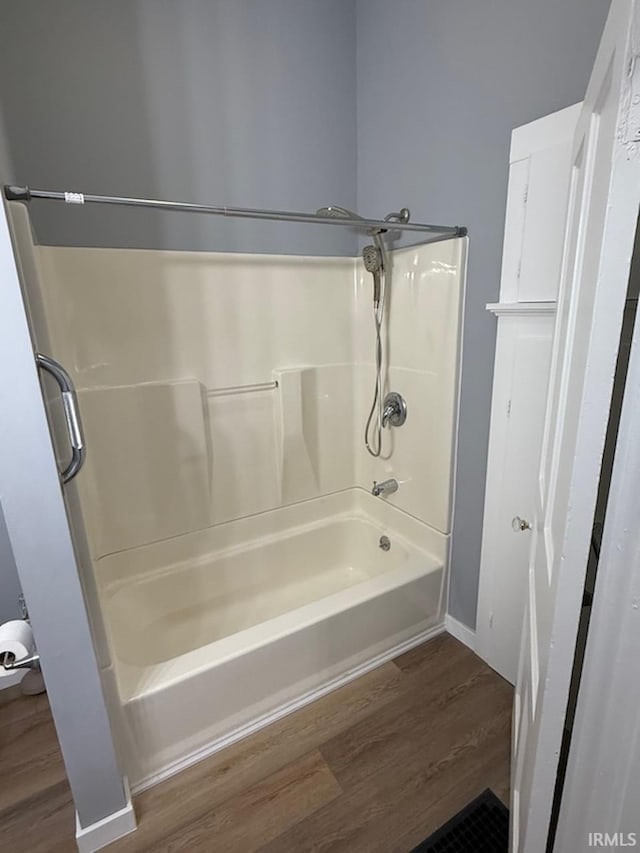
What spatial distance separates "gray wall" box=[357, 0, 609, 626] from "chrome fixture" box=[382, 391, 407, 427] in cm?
34

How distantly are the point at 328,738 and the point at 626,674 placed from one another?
1324 millimetres

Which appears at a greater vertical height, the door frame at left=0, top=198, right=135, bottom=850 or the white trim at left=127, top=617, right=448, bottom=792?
the door frame at left=0, top=198, right=135, bottom=850

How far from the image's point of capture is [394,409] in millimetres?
2066

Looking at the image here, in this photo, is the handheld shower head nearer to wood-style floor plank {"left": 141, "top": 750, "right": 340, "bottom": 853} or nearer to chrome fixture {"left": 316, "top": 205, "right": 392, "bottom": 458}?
chrome fixture {"left": 316, "top": 205, "right": 392, "bottom": 458}

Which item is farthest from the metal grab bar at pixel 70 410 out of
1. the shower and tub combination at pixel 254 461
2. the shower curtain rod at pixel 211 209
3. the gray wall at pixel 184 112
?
the gray wall at pixel 184 112

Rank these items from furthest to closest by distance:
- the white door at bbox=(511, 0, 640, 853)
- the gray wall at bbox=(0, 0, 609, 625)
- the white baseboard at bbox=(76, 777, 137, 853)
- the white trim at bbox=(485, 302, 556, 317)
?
1. the gray wall at bbox=(0, 0, 609, 625)
2. the white trim at bbox=(485, 302, 556, 317)
3. the white baseboard at bbox=(76, 777, 137, 853)
4. the white door at bbox=(511, 0, 640, 853)

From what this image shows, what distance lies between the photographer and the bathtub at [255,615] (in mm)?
1378

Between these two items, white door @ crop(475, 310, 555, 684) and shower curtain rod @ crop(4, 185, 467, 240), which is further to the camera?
white door @ crop(475, 310, 555, 684)

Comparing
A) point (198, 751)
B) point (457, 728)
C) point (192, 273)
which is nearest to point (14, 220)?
point (192, 273)

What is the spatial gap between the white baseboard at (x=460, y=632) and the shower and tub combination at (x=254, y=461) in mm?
73

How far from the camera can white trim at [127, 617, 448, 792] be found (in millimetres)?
1392

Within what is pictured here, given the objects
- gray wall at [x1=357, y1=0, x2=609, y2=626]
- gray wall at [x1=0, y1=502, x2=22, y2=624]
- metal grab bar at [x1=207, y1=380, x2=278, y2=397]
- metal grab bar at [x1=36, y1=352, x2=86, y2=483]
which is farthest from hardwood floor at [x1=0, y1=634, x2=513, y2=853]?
metal grab bar at [x1=207, y1=380, x2=278, y2=397]

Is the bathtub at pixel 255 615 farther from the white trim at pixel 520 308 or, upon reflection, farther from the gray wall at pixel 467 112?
the white trim at pixel 520 308

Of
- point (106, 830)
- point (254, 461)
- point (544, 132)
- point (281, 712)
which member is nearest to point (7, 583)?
point (106, 830)
